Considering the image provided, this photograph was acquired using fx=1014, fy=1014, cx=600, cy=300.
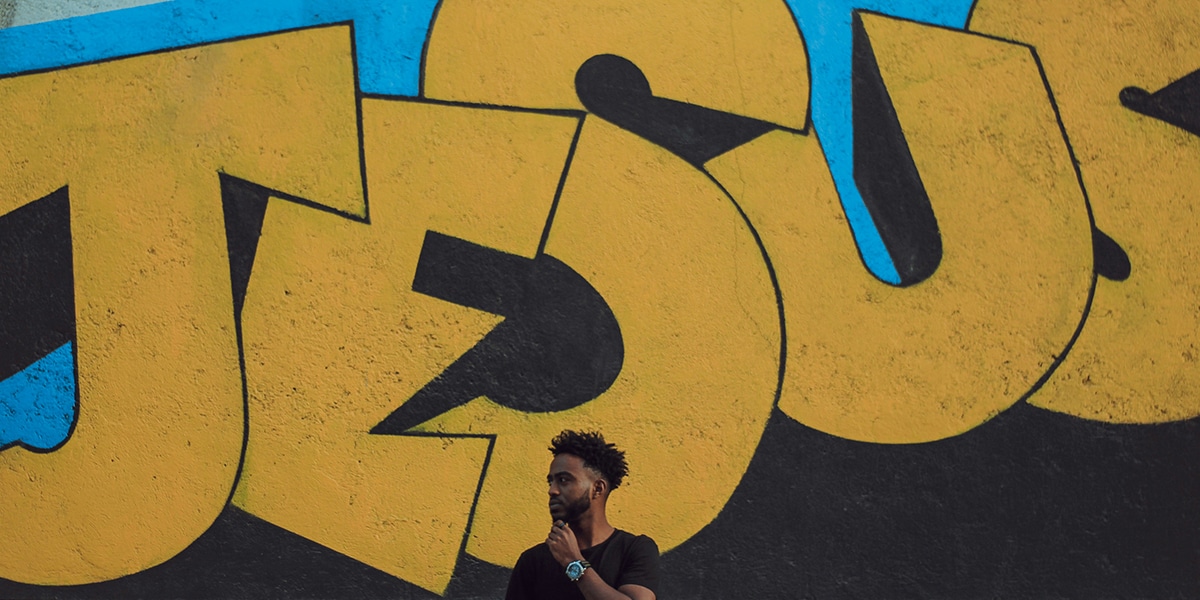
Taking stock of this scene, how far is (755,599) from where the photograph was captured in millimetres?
4512

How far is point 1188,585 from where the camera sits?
4.52m

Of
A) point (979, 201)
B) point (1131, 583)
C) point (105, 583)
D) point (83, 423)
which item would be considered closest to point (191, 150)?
point (83, 423)

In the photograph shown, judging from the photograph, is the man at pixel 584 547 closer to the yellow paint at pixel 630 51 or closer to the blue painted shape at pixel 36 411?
the yellow paint at pixel 630 51

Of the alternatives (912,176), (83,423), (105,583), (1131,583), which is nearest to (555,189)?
(912,176)

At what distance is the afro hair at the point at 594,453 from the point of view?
9.37 ft

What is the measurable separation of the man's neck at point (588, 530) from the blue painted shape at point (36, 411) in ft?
9.61

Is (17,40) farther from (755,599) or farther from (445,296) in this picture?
(755,599)

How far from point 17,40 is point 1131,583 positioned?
5.64 metres

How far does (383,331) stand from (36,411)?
1.61 meters

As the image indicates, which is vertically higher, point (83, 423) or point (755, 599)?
point (83, 423)

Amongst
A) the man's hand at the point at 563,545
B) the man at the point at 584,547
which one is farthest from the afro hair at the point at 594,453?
the man's hand at the point at 563,545

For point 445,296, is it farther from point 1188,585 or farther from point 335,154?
point 1188,585

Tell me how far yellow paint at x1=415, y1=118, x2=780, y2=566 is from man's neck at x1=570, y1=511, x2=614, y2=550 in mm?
1698

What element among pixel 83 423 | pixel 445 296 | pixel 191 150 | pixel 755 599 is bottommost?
pixel 755 599
